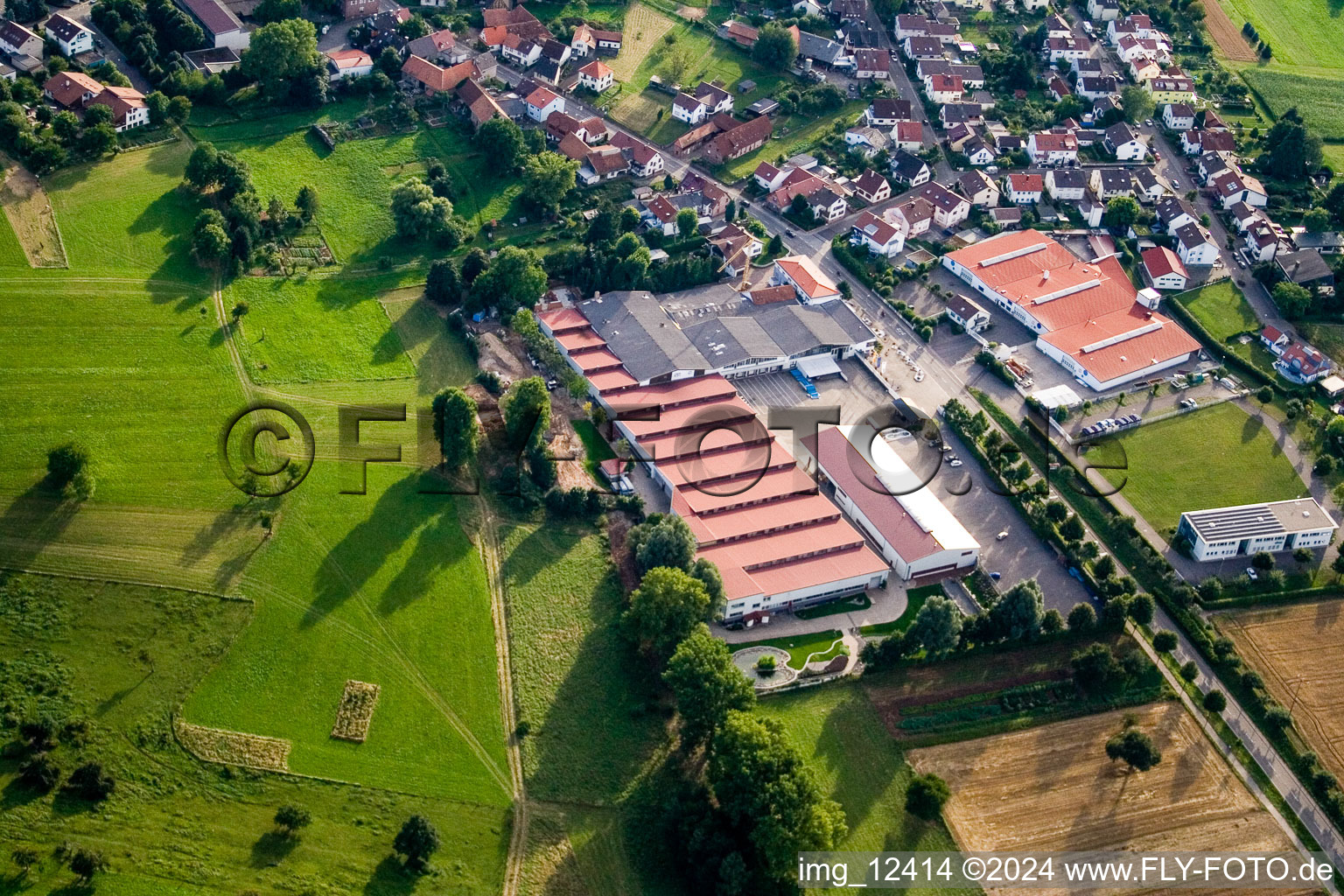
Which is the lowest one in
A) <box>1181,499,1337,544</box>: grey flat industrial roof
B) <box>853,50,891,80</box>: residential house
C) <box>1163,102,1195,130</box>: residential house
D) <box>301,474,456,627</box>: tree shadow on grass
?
<box>301,474,456,627</box>: tree shadow on grass

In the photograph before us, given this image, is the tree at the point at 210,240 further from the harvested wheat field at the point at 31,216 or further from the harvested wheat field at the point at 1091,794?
the harvested wheat field at the point at 1091,794

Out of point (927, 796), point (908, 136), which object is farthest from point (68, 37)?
point (927, 796)

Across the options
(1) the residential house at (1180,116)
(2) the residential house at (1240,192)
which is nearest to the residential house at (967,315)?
(2) the residential house at (1240,192)

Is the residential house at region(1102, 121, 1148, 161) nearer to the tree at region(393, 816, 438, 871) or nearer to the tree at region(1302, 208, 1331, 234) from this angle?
the tree at region(1302, 208, 1331, 234)

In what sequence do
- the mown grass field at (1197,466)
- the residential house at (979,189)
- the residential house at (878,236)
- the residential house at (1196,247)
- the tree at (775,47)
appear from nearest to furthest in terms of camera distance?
the mown grass field at (1197,466), the residential house at (878,236), the residential house at (1196,247), the residential house at (979,189), the tree at (775,47)

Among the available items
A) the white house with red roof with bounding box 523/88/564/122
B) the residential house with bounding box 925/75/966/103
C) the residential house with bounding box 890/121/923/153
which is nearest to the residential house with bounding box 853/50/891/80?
the residential house with bounding box 925/75/966/103
